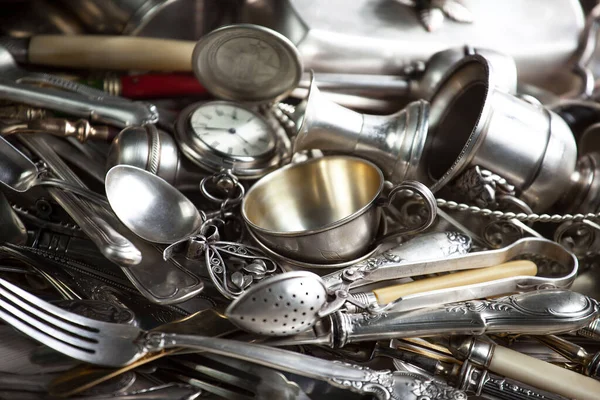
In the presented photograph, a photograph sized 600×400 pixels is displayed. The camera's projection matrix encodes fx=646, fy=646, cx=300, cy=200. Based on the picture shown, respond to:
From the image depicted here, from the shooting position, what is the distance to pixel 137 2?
105 cm

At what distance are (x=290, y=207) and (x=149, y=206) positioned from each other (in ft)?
0.64

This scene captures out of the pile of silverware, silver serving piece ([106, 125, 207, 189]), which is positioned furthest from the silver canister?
silver serving piece ([106, 125, 207, 189])

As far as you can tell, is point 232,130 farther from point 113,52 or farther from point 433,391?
point 433,391

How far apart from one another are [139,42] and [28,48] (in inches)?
6.8

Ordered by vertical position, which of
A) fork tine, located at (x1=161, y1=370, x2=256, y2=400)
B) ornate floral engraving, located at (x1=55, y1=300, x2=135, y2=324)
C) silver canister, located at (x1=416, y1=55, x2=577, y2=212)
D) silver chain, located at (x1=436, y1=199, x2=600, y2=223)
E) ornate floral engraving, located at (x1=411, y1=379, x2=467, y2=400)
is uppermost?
silver canister, located at (x1=416, y1=55, x2=577, y2=212)

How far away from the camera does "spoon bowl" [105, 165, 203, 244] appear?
2.50 ft

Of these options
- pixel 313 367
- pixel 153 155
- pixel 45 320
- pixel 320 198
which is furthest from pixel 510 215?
pixel 45 320

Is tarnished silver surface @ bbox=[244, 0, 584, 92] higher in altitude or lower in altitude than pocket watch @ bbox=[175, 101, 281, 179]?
higher

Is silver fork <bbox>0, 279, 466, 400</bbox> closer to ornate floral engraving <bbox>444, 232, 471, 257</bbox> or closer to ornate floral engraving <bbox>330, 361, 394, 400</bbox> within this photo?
ornate floral engraving <bbox>330, 361, 394, 400</bbox>

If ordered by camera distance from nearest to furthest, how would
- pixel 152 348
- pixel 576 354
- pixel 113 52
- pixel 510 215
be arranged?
pixel 152 348 → pixel 576 354 → pixel 510 215 → pixel 113 52

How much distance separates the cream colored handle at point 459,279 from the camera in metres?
0.72

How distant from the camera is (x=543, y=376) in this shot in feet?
2.26

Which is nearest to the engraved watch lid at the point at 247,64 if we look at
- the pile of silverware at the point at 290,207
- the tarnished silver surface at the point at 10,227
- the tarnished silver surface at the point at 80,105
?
the pile of silverware at the point at 290,207

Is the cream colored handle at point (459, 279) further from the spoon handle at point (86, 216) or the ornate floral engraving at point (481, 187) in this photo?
the spoon handle at point (86, 216)
